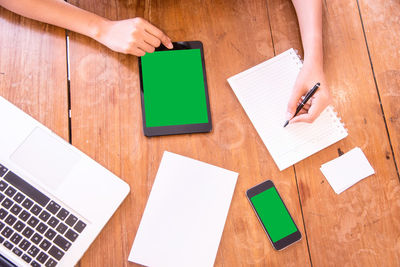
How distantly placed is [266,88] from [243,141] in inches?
6.4

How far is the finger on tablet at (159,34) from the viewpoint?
32.4 inches

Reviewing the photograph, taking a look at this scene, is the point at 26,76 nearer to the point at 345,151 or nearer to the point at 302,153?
the point at 302,153

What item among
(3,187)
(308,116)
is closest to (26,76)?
(3,187)

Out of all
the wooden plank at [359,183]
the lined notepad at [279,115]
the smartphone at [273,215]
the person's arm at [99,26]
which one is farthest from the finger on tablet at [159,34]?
the smartphone at [273,215]

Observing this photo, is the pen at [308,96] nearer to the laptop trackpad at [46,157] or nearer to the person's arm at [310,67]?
the person's arm at [310,67]

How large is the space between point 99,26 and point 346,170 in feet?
2.48

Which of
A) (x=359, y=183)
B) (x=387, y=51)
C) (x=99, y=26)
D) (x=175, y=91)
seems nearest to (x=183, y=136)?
(x=175, y=91)

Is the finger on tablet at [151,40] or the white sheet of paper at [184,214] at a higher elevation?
the finger on tablet at [151,40]

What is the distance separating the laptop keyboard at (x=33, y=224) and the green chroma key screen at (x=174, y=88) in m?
0.30

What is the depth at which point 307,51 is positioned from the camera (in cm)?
84

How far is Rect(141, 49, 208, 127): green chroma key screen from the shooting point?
2.63 feet

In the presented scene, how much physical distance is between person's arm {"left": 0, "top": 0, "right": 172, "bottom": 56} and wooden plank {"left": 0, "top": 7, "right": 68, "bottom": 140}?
32mm

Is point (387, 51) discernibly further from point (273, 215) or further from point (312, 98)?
point (273, 215)

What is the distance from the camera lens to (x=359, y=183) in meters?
0.81
